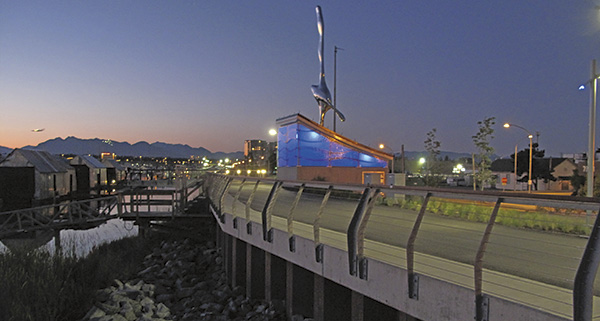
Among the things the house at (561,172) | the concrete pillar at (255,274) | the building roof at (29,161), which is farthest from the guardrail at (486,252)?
the house at (561,172)

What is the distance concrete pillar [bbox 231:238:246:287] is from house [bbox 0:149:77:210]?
33.2 meters

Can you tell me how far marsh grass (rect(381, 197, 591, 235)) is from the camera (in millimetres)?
8899

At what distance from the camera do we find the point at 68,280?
37.0 ft

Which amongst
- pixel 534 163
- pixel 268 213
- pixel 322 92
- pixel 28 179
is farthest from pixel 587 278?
pixel 534 163

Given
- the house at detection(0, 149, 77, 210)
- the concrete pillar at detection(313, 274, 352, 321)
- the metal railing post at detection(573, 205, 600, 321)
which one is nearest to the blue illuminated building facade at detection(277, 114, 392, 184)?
the house at detection(0, 149, 77, 210)

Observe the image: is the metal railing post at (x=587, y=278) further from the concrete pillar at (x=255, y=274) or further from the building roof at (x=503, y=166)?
the building roof at (x=503, y=166)

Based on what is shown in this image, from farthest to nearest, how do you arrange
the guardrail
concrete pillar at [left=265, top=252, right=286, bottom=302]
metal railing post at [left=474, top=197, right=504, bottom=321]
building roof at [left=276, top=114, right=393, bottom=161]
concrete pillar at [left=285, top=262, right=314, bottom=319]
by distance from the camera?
building roof at [left=276, top=114, right=393, bottom=161] → concrete pillar at [left=265, top=252, right=286, bottom=302] → concrete pillar at [left=285, top=262, right=314, bottom=319] → metal railing post at [left=474, top=197, right=504, bottom=321] → the guardrail

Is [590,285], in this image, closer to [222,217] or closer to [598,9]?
[222,217]

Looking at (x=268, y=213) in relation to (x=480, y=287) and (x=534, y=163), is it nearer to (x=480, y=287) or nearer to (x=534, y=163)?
(x=480, y=287)

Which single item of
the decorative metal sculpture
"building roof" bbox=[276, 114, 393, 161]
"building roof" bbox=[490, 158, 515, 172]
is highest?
the decorative metal sculpture

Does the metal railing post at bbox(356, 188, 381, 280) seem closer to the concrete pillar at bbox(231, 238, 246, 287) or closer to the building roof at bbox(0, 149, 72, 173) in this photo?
the concrete pillar at bbox(231, 238, 246, 287)

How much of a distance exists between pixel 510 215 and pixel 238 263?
7327 mm

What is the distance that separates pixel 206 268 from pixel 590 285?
15.5 m

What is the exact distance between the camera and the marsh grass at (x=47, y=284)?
8.71m
